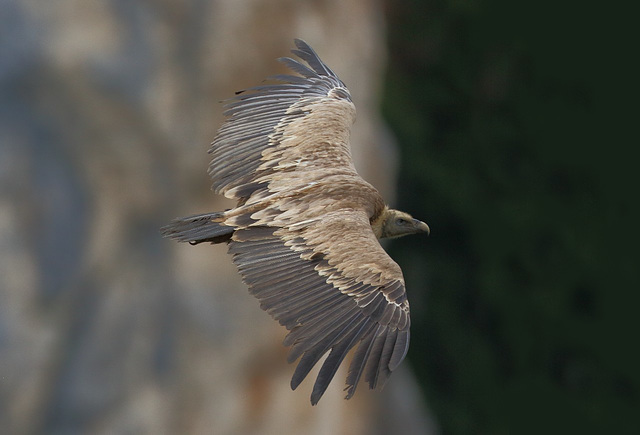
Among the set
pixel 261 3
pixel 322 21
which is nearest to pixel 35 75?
pixel 261 3

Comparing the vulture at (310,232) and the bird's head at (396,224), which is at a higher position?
the vulture at (310,232)

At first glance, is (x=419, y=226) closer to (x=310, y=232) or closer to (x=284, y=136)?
(x=284, y=136)

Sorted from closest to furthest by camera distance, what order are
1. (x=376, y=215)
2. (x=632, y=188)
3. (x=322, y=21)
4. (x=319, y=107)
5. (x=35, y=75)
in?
1. (x=376, y=215)
2. (x=319, y=107)
3. (x=35, y=75)
4. (x=322, y=21)
5. (x=632, y=188)

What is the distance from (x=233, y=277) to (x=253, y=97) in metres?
3.25

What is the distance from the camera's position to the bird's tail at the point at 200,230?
5453 mm

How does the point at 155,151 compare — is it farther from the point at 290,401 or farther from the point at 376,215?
the point at 376,215

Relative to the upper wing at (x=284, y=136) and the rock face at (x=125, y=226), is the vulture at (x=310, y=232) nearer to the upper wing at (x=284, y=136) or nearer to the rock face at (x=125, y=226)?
the upper wing at (x=284, y=136)

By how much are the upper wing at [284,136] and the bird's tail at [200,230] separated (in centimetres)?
36

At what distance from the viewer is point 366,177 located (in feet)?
34.7

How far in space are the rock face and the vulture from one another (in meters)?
2.76

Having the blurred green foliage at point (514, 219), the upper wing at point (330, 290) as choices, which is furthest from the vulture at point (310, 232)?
the blurred green foliage at point (514, 219)

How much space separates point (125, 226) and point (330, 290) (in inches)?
172

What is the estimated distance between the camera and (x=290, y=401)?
32.6 ft

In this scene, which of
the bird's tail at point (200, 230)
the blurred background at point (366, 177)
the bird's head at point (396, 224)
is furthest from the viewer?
the blurred background at point (366, 177)
